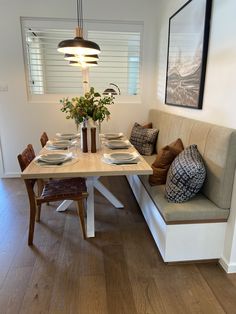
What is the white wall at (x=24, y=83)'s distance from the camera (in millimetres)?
3219

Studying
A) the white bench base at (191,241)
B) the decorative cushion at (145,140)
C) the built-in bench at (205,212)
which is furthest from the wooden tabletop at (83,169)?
the decorative cushion at (145,140)

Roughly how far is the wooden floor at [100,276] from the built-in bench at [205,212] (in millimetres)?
139

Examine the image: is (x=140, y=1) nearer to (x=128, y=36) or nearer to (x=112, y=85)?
(x=128, y=36)

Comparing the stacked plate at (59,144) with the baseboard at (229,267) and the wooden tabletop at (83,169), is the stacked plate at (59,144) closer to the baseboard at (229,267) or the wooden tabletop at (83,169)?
the wooden tabletop at (83,169)

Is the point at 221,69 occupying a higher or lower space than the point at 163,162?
higher

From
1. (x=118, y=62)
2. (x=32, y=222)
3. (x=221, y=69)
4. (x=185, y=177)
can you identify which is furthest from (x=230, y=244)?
(x=118, y=62)

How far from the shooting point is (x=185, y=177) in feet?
5.63

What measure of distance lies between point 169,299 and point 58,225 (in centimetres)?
128

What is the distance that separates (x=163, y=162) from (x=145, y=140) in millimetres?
1140

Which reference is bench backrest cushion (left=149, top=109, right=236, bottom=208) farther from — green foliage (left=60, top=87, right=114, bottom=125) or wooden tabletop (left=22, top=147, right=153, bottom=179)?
green foliage (left=60, top=87, right=114, bottom=125)

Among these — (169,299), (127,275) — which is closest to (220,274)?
(169,299)

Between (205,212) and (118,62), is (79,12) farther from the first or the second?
(205,212)

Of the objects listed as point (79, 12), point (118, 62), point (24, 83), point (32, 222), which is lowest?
point (32, 222)

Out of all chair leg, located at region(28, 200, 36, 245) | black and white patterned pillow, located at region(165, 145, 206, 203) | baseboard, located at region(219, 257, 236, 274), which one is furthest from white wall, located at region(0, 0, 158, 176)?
baseboard, located at region(219, 257, 236, 274)
